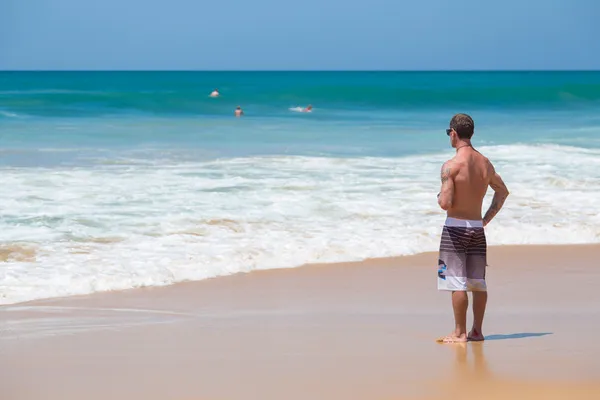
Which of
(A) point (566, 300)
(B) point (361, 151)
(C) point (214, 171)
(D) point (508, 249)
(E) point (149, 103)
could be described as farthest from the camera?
(E) point (149, 103)

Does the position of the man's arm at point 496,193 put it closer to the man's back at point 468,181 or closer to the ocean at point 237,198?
the man's back at point 468,181

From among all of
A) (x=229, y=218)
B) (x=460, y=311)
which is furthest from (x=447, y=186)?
(x=229, y=218)

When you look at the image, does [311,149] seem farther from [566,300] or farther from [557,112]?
[557,112]

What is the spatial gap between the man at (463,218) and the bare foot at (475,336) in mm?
59

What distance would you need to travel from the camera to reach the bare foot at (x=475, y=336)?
5.62 metres

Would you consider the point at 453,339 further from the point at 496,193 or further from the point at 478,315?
the point at 496,193

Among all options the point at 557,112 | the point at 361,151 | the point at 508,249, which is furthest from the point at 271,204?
the point at 557,112

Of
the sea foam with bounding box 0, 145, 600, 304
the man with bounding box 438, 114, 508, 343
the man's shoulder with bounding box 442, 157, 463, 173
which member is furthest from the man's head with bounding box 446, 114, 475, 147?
the sea foam with bounding box 0, 145, 600, 304

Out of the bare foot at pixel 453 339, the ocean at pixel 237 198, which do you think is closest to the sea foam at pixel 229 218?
the ocean at pixel 237 198

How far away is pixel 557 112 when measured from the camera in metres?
41.4

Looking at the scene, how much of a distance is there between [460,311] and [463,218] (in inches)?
21.1

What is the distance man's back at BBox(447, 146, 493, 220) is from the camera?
5441 millimetres

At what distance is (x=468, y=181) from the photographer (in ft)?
17.9

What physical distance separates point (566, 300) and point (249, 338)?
8.22 ft
